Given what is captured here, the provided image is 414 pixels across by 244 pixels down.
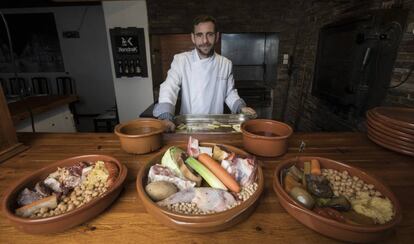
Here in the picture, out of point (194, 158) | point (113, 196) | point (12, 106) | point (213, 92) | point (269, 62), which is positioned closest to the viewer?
point (113, 196)

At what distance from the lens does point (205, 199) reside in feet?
2.17

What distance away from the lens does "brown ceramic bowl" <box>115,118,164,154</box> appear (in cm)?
101

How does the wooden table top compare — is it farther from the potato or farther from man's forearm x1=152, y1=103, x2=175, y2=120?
the potato

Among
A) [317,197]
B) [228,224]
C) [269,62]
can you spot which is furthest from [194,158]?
[269,62]

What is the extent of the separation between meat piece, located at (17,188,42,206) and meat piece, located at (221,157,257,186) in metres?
0.61

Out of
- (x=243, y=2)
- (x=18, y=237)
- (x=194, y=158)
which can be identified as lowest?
(x=18, y=237)

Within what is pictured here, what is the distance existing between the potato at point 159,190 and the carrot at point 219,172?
15 centimetres

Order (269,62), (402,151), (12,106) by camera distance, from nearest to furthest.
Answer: (402,151)
(12,106)
(269,62)

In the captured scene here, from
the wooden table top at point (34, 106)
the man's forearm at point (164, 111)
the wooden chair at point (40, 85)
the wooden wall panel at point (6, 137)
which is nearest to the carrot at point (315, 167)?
the man's forearm at point (164, 111)

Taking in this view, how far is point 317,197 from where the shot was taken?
0.70 meters

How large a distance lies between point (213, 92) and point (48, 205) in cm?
164

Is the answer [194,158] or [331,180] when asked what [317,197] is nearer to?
[331,180]

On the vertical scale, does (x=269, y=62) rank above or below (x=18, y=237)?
above

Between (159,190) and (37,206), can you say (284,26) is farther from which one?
(37,206)
